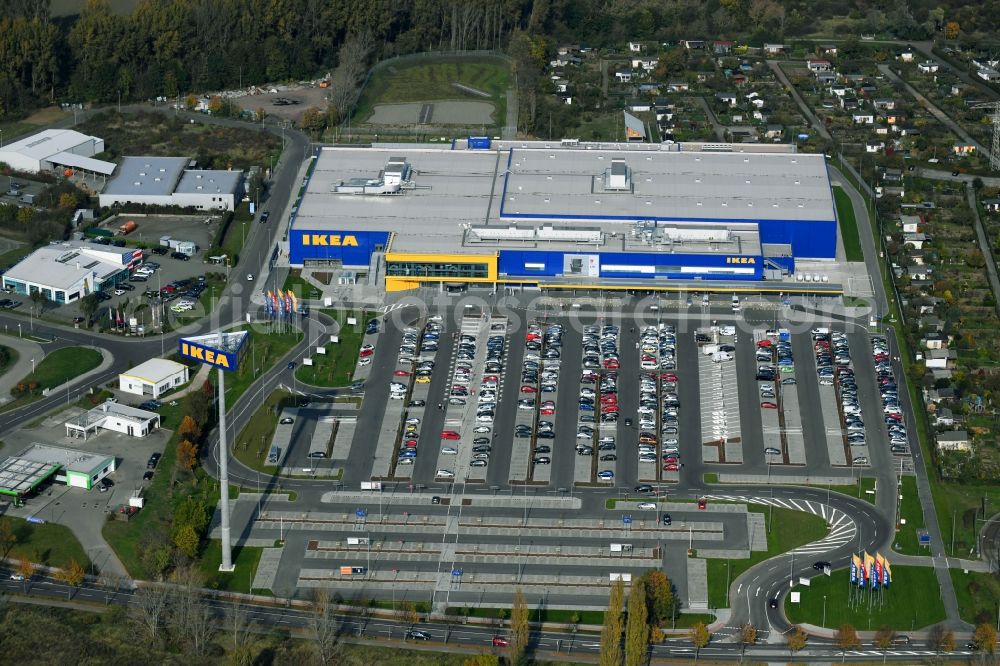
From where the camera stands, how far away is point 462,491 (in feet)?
436

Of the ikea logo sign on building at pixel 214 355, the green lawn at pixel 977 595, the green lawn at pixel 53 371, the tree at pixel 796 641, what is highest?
the ikea logo sign on building at pixel 214 355

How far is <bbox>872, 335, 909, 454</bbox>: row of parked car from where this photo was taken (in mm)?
139625

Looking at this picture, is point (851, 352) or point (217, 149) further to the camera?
point (217, 149)

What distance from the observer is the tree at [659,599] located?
4631 inches

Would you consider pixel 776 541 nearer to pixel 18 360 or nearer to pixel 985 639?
pixel 985 639

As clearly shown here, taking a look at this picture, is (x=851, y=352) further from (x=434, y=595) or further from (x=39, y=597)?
(x=39, y=597)

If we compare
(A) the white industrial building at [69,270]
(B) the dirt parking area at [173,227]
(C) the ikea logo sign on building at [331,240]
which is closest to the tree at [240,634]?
(A) the white industrial building at [69,270]

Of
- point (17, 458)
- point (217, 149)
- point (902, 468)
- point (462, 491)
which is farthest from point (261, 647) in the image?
point (217, 149)

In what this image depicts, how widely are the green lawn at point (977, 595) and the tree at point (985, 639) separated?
3.03 m

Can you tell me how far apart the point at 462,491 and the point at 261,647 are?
23446 mm

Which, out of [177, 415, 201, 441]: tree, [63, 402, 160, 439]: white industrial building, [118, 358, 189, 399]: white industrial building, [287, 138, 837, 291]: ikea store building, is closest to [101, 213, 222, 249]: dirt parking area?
[287, 138, 837, 291]: ikea store building

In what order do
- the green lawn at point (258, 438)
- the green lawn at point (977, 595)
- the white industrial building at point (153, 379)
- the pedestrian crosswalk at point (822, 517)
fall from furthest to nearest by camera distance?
1. the white industrial building at point (153, 379)
2. the green lawn at point (258, 438)
3. the pedestrian crosswalk at point (822, 517)
4. the green lawn at point (977, 595)

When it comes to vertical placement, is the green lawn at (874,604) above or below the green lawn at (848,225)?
below

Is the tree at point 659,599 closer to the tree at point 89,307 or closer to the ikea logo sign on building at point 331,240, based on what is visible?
the ikea logo sign on building at point 331,240
